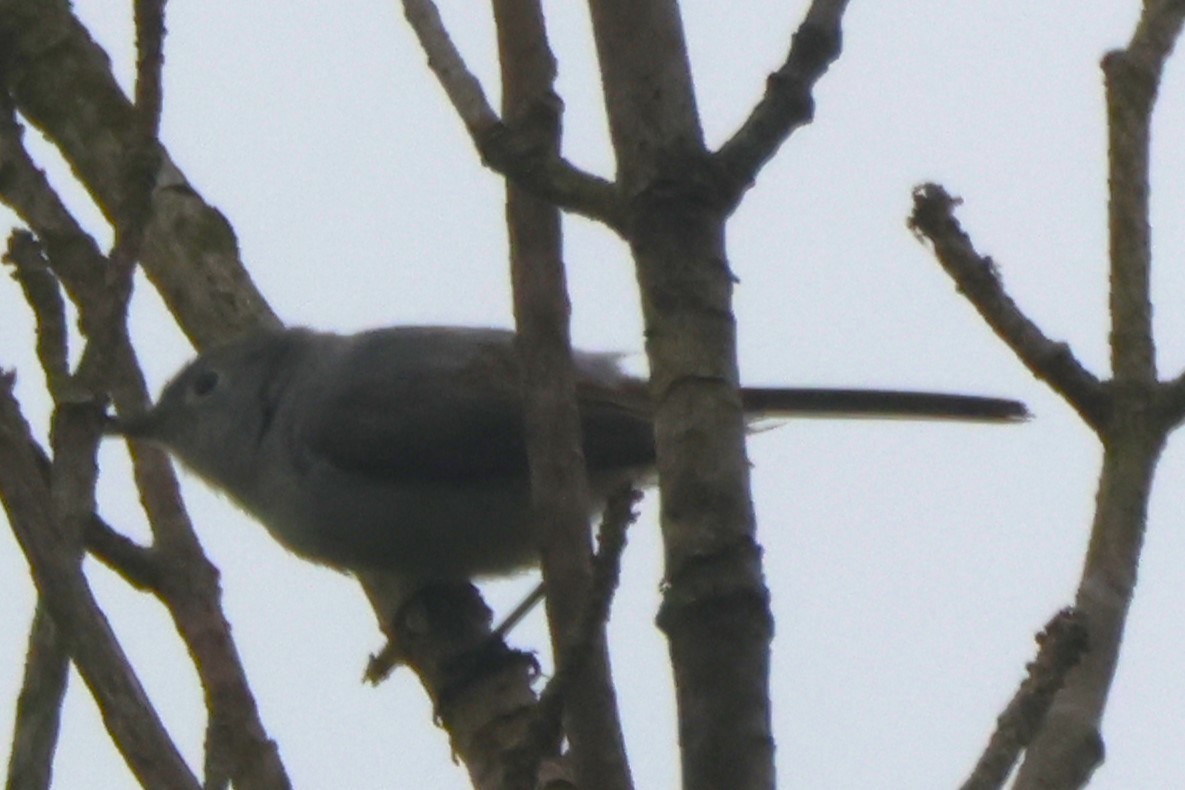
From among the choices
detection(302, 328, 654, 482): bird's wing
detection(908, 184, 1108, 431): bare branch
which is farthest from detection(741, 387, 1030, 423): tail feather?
detection(908, 184, 1108, 431): bare branch

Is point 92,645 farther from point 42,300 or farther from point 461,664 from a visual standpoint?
point 461,664

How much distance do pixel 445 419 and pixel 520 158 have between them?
294 cm

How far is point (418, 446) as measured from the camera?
5.50 meters

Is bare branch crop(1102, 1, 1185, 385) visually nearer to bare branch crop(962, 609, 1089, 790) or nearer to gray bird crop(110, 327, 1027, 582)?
bare branch crop(962, 609, 1089, 790)

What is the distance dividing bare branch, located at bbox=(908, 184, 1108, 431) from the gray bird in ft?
7.79

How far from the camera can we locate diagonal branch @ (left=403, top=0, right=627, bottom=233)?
2523mm

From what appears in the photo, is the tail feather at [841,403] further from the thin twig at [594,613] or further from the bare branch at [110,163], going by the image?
the thin twig at [594,613]

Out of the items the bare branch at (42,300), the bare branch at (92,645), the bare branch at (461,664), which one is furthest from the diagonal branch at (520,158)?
the bare branch at (461,664)

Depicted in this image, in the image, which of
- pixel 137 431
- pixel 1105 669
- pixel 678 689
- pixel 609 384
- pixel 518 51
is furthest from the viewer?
pixel 609 384

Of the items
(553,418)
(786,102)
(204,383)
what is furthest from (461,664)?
(786,102)

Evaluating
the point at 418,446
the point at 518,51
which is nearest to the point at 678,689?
the point at 518,51

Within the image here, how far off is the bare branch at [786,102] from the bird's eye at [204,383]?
3348 millimetres

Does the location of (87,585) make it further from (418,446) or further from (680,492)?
(418,446)

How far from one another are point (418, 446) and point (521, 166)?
2917mm
